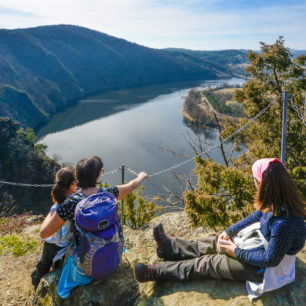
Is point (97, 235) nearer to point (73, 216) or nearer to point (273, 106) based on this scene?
point (73, 216)

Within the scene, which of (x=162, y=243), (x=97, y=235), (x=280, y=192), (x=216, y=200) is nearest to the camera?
(x=280, y=192)

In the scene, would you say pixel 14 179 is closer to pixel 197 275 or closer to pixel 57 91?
pixel 197 275

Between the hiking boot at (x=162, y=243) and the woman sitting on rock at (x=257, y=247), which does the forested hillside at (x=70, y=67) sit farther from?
the woman sitting on rock at (x=257, y=247)

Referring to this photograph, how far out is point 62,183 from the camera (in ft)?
7.74

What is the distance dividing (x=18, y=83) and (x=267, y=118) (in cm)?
9580

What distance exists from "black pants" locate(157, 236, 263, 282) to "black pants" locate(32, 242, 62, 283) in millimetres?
984

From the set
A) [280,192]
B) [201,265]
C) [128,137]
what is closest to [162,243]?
[201,265]

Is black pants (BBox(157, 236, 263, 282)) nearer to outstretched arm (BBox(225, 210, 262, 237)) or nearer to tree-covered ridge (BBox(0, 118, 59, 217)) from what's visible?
outstretched arm (BBox(225, 210, 262, 237))

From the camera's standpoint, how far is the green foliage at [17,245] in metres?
4.07

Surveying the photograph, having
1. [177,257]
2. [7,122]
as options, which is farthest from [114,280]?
[7,122]

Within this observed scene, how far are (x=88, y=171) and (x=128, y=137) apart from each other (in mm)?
42457

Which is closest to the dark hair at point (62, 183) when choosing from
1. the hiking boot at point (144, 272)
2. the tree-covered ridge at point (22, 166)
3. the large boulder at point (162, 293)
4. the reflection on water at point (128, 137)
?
the large boulder at point (162, 293)

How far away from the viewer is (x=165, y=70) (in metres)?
141

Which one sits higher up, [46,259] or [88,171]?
[88,171]
